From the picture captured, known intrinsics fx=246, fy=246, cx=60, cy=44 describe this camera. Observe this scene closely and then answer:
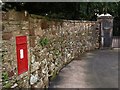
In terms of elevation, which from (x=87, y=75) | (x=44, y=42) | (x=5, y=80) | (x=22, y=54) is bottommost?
(x=87, y=75)

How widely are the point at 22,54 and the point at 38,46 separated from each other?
3.19 feet

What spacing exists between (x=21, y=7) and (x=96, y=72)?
280 centimetres

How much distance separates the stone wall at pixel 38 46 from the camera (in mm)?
3508

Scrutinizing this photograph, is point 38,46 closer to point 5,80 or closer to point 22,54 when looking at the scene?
point 22,54

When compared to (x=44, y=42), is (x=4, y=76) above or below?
below

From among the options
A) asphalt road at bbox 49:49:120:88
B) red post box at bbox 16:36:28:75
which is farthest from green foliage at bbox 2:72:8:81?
asphalt road at bbox 49:49:120:88

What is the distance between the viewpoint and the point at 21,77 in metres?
3.96

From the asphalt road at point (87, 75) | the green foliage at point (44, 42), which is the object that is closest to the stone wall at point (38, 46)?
the green foliage at point (44, 42)

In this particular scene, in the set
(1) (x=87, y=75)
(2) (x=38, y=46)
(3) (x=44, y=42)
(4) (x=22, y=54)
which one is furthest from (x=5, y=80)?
(1) (x=87, y=75)

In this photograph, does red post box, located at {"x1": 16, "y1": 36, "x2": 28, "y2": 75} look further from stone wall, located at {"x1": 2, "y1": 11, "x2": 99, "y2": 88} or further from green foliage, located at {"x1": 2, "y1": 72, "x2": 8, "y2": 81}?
green foliage, located at {"x1": 2, "y1": 72, "x2": 8, "y2": 81}

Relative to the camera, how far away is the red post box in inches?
152

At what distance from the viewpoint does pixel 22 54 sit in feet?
13.2

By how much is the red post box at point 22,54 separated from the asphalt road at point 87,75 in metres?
1.53

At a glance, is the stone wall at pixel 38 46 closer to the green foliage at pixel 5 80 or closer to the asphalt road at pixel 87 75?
the green foliage at pixel 5 80
